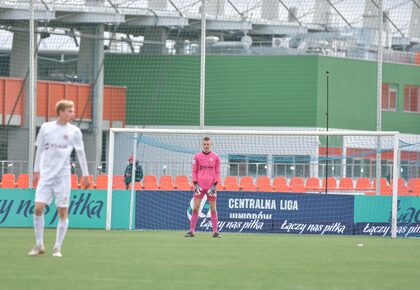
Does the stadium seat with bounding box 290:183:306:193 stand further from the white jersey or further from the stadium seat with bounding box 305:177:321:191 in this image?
the white jersey

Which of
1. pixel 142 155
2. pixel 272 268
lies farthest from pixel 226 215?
pixel 272 268

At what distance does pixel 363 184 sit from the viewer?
119 ft

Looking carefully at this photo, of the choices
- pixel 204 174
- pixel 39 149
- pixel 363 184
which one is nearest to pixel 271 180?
pixel 363 184

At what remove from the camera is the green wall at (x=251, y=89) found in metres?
46.3

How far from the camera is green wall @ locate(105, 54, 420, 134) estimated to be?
46312mm

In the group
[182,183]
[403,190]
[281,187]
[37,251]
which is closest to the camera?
[37,251]

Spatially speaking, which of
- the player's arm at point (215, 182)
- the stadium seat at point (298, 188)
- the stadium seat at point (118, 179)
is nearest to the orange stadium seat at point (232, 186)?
the stadium seat at point (298, 188)

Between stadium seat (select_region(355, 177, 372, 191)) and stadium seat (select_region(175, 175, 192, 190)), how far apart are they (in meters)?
5.59

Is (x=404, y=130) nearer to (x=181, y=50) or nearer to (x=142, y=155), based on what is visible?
(x=181, y=50)

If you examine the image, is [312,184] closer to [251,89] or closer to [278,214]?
[278,214]

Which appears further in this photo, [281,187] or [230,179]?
[281,187]

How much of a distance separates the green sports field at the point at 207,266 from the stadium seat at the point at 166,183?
12.4m

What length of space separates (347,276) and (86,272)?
2.85m

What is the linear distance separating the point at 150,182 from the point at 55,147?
56.4ft
